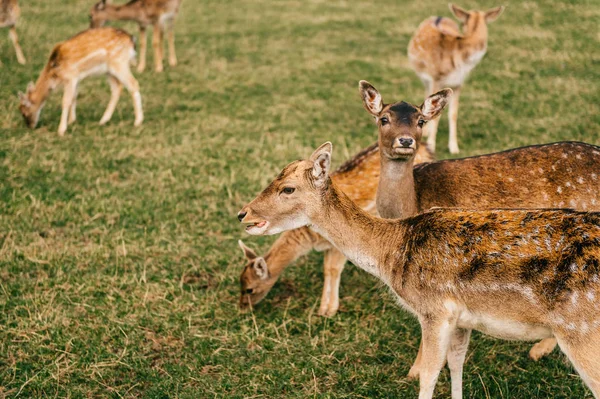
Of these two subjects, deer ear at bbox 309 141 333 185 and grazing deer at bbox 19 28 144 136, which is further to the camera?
grazing deer at bbox 19 28 144 136

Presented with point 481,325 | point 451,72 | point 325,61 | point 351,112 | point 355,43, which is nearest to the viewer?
point 481,325

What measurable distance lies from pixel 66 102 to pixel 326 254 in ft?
15.7

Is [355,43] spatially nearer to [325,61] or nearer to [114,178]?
[325,61]

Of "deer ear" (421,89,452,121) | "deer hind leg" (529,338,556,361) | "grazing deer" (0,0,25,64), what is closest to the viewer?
"deer ear" (421,89,452,121)

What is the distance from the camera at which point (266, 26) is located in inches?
580

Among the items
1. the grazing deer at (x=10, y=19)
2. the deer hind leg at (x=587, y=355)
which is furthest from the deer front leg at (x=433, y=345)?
the grazing deer at (x=10, y=19)

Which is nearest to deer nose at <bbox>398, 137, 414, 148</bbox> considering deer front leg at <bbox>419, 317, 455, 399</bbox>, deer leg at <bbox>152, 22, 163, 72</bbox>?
deer front leg at <bbox>419, 317, 455, 399</bbox>

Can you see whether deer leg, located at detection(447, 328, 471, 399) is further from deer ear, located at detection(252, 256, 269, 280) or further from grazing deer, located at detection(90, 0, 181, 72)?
grazing deer, located at detection(90, 0, 181, 72)

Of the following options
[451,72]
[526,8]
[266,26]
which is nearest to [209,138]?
[451,72]

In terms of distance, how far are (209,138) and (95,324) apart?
3.99 metres

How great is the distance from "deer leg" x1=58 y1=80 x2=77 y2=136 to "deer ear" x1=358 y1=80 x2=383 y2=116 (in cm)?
518

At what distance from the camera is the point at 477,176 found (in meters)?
5.15

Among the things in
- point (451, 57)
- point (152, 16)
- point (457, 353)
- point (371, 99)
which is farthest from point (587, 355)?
point (152, 16)

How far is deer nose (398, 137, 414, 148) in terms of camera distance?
4.89 metres
